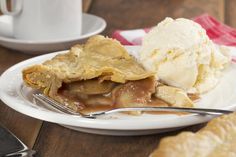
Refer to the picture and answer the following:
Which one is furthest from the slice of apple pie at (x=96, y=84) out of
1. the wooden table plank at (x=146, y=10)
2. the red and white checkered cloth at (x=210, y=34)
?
the wooden table plank at (x=146, y=10)

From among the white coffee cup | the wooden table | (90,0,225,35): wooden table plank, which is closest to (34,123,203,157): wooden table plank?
the wooden table

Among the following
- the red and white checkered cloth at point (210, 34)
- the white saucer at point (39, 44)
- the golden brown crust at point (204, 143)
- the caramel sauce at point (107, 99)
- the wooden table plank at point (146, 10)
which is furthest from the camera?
the wooden table plank at point (146, 10)

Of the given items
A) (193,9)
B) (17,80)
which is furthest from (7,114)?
(193,9)

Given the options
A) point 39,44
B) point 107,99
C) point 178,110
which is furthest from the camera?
point 39,44

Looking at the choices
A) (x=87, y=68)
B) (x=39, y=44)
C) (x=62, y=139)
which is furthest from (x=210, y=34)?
(x=62, y=139)

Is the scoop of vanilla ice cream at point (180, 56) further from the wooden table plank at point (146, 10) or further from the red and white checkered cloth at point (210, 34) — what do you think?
the wooden table plank at point (146, 10)

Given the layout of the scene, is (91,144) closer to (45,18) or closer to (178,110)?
(178,110)
